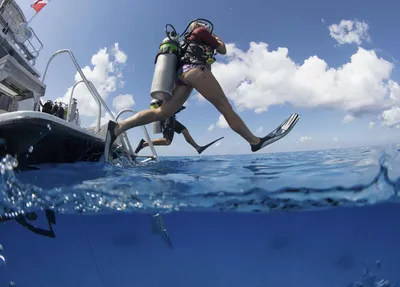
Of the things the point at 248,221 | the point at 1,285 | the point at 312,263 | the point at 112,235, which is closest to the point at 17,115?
the point at 112,235

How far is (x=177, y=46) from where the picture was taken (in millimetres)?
4008

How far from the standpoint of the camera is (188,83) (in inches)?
147

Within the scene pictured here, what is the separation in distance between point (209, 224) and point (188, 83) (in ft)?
10.8

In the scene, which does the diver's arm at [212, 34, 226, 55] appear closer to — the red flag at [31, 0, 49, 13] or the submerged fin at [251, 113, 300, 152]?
the submerged fin at [251, 113, 300, 152]

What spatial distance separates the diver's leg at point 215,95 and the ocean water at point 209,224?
2.53 feet

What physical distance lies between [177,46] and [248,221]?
151 inches

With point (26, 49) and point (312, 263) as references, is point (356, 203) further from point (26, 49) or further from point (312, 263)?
point (26, 49)

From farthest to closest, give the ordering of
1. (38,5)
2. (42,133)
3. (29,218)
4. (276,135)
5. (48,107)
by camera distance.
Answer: (38,5) → (48,107) → (29,218) → (276,135) → (42,133)

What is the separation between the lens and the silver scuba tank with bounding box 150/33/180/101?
3.68 metres

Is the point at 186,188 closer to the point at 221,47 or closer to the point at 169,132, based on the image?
the point at 221,47

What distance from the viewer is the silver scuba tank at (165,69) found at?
3.68 m

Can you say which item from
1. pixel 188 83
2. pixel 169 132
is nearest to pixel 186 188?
pixel 188 83

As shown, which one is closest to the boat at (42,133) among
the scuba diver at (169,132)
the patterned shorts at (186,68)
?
the scuba diver at (169,132)

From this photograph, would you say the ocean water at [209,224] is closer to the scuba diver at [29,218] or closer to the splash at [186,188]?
the splash at [186,188]
